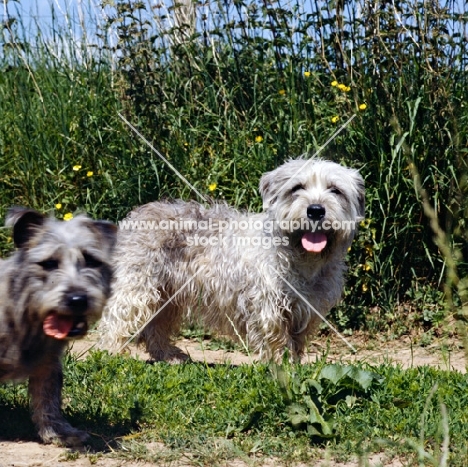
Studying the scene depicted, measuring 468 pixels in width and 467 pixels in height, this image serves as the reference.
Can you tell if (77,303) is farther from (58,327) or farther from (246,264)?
(246,264)

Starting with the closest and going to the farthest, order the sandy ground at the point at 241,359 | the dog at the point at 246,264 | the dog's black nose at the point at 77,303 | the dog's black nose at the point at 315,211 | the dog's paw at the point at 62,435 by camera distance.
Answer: the dog's black nose at the point at 77,303 < the sandy ground at the point at 241,359 < the dog's paw at the point at 62,435 < the dog's black nose at the point at 315,211 < the dog at the point at 246,264

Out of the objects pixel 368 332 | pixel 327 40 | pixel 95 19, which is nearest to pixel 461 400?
pixel 368 332

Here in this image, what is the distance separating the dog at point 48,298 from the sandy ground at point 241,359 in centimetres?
16

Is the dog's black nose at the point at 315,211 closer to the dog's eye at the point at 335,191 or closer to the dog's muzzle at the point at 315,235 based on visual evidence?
the dog's muzzle at the point at 315,235

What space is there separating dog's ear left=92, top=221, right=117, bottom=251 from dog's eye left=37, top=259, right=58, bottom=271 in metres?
0.36

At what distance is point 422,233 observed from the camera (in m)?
7.82

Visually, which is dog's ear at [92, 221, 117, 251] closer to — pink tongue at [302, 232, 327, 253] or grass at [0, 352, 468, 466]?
grass at [0, 352, 468, 466]

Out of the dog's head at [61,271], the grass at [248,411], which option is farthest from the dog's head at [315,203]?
the dog's head at [61,271]

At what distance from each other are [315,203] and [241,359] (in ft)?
6.33

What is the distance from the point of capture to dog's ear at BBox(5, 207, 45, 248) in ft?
13.7

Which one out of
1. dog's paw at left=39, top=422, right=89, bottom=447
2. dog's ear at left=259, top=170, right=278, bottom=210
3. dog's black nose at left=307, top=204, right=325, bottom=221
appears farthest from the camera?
dog's ear at left=259, top=170, right=278, bottom=210

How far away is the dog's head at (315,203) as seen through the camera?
6102 millimetres

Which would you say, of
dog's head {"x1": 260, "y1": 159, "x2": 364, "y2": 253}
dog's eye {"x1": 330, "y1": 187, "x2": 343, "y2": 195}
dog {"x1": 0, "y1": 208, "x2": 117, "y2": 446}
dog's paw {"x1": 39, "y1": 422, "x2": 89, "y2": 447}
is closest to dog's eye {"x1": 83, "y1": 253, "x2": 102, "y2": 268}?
dog {"x1": 0, "y1": 208, "x2": 117, "y2": 446}

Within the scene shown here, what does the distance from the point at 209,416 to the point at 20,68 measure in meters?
6.38
